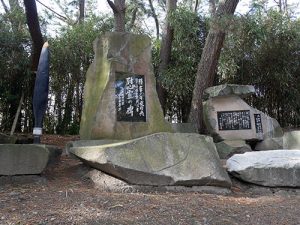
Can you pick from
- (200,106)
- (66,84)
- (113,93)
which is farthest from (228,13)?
(66,84)

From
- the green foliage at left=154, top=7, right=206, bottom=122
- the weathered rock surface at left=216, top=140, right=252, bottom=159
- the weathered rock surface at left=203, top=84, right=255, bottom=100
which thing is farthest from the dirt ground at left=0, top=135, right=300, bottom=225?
the green foliage at left=154, top=7, right=206, bottom=122

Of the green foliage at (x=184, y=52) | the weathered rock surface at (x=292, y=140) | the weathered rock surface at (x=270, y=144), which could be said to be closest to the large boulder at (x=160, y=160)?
the weathered rock surface at (x=292, y=140)

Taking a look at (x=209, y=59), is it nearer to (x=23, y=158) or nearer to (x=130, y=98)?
(x=130, y=98)

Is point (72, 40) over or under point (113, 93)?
Answer: over

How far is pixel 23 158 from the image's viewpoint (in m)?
3.63

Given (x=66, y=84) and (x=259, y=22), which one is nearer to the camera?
(x=259, y=22)

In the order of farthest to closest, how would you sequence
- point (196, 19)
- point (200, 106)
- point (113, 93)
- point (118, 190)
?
1. point (196, 19)
2. point (200, 106)
3. point (113, 93)
4. point (118, 190)

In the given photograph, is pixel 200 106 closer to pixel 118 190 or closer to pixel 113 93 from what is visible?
pixel 113 93

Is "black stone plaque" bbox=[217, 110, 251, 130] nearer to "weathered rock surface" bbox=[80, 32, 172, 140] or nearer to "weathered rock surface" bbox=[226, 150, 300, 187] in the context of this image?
"weathered rock surface" bbox=[80, 32, 172, 140]

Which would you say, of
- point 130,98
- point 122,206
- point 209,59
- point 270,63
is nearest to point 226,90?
point 209,59

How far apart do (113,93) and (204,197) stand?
1.94 m

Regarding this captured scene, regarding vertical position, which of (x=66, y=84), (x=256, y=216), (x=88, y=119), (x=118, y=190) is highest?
(x=66, y=84)

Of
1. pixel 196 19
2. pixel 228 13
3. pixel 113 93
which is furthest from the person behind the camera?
pixel 196 19

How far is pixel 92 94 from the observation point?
16.5 feet
